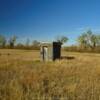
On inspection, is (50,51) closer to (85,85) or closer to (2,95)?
(85,85)

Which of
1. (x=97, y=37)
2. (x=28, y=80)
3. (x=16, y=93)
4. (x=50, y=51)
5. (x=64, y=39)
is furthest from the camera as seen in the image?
(x=64, y=39)

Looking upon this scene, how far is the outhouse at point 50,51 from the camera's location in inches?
989

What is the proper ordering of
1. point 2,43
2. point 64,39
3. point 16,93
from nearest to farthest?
point 16,93 < point 2,43 < point 64,39

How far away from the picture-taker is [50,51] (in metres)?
25.3

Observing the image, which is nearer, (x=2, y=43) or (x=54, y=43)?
(x=54, y=43)

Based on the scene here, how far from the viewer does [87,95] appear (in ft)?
22.5

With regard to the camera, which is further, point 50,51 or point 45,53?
point 45,53

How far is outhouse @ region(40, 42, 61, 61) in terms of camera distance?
82.4 feet

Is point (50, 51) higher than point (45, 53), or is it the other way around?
point (50, 51)

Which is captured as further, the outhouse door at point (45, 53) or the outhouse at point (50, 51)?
the outhouse door at point (45, 53)

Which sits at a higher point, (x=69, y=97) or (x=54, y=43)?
(x=54, y=43)

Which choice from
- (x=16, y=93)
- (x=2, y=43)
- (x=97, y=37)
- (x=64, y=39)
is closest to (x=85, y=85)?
(x=16, y=93)

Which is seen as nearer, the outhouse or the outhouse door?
the outhouse

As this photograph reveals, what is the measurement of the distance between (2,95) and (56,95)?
165 cm
